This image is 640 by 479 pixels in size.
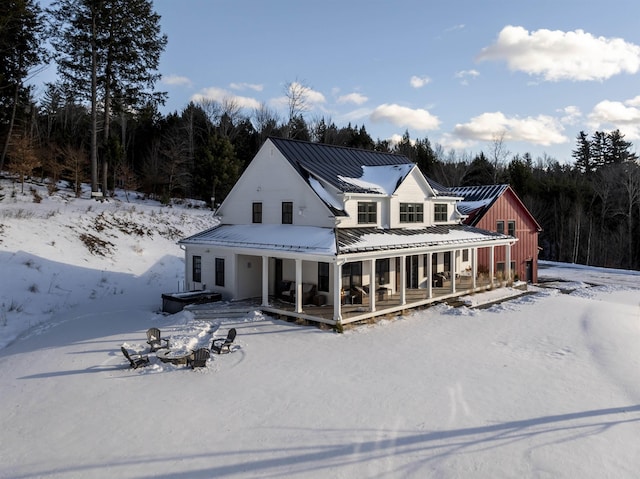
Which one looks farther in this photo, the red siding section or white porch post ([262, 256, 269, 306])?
the red siding section

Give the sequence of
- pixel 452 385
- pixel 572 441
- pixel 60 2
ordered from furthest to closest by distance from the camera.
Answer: pixel 60 2 < pixel 452 385 < pixel 572 441

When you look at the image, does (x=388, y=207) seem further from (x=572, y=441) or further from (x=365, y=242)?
(x=572, y=441)

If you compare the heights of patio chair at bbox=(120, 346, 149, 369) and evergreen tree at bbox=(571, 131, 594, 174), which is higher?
evergreen tree at bbox=(571, 131, 594, 174)

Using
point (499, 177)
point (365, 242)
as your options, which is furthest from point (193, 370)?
point (499, 177)

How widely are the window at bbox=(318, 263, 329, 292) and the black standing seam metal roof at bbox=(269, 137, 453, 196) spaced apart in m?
3.14

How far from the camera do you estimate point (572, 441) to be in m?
7.25

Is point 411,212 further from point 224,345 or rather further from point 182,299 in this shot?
point 224,345

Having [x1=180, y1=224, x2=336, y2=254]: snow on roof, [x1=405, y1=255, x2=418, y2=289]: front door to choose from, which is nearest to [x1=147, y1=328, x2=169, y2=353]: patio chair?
[x1=180, y1=224, x2=336, y2=254]: snow on roof

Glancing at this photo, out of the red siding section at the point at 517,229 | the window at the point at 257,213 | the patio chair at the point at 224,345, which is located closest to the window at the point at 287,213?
the window at the point at 257,213

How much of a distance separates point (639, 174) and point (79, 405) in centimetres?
5353

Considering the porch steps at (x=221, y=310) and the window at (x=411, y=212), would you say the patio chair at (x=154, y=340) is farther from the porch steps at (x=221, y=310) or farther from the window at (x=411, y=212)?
the window at (x=411, y=212)

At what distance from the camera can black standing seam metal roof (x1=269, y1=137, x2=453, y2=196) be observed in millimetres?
17875

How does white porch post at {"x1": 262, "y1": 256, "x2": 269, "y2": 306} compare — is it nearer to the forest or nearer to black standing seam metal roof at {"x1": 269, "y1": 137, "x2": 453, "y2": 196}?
black standing seam metal roof at {"x1": 269, "y1": 137, "x2": 453, "y2": 196}

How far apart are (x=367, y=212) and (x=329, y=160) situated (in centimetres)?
362
